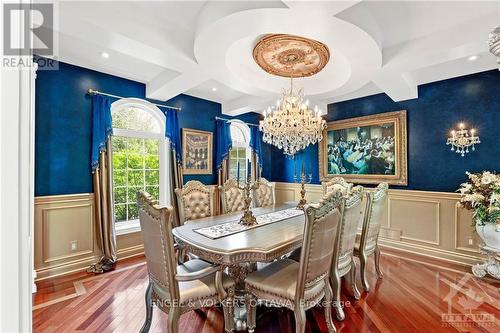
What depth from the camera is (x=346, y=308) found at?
2.44 m

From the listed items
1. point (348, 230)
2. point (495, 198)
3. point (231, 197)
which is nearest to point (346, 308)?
point (348, 230)

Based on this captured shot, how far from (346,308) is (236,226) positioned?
1.37m

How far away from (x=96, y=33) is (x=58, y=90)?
145 cm

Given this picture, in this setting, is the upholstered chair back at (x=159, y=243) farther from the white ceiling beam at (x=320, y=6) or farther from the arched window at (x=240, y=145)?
the arched window at (x=240, y=145)

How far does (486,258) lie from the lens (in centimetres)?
327

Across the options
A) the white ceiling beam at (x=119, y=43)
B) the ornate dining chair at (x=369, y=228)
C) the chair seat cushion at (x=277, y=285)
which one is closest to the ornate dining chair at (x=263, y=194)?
the ornate dining chair at (x=369, y=228)

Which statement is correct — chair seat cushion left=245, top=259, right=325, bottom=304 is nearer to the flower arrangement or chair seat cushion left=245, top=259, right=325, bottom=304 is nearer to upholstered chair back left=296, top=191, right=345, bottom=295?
upholstered chair back left=296, top=191, right=345, bottom=295

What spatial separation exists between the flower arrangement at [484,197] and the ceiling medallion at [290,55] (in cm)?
245

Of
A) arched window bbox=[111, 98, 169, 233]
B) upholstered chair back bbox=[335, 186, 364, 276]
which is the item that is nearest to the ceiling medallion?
upholstered chair back bbox=[335, 186, 364, 276]

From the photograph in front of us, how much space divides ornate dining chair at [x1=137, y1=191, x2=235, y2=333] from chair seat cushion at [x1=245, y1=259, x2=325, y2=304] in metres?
0.21

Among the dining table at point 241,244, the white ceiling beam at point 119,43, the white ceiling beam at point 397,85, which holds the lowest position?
the dining table at point 241,244

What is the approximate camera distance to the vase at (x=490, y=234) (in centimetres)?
293

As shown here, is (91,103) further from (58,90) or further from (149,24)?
(149,24)

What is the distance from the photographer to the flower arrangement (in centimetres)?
290
